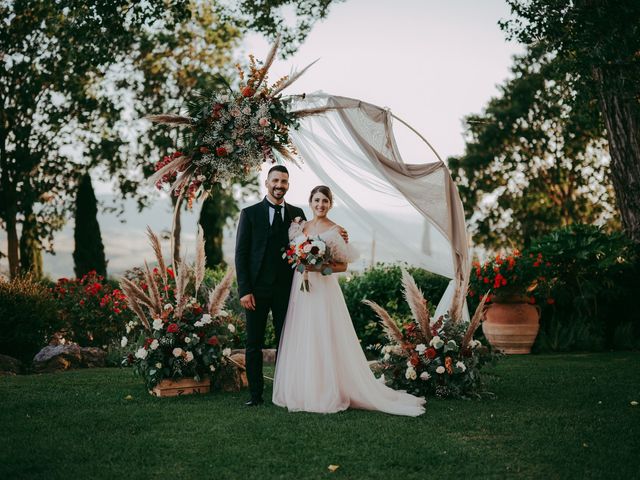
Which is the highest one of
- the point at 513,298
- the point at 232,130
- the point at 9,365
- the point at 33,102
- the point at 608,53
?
the point at 33,102

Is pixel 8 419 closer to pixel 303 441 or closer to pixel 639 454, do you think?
pixel 303 441

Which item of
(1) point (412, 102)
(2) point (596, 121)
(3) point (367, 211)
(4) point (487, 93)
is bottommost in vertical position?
(3) point (367, 211)

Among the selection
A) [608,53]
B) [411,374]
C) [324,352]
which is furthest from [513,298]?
[324,352]

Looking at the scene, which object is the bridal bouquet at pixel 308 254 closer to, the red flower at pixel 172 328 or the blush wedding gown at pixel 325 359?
the blush wedding gown at pixel 325 359

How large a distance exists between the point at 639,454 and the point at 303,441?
241cm

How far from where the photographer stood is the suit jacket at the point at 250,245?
20.5 feet

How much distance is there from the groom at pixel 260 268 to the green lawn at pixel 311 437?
1.67 feet

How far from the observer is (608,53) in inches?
313

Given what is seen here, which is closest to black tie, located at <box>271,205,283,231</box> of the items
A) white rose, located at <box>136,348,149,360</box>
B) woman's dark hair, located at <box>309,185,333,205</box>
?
woman's dark hair, located at <box>309,185,333,205</box>

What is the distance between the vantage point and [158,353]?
6.84 meters

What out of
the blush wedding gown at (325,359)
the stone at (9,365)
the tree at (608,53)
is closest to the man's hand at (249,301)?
the blush wedding gown at (325,359)

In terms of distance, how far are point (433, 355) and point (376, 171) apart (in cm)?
203

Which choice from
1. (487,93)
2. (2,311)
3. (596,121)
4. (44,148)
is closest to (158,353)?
(2,311)

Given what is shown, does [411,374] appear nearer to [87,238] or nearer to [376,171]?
[376,171]
